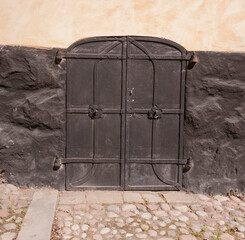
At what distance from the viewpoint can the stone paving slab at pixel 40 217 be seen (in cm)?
318

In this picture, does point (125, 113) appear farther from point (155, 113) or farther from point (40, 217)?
point (40, 217)

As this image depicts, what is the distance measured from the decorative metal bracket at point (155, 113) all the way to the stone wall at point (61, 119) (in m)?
0.33

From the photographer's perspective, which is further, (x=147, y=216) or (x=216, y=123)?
(x=216, y=123)

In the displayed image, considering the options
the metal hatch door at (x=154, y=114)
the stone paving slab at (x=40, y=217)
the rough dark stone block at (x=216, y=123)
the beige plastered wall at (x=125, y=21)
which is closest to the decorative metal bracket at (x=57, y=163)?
the stone paving slab at (x=40, y=217)

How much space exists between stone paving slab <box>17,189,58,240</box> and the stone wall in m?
0.25

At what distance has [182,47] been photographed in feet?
13.7

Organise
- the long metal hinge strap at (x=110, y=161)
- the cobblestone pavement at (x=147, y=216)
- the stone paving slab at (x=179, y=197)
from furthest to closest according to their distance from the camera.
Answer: the long metal hinge strap at (x=110, y=161) → the stone paving slab at (x=179, y=197) → the cobblestone pavement at (x=147, y=216)

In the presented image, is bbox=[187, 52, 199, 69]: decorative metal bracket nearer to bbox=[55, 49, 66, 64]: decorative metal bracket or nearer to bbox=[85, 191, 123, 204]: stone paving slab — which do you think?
bbox=[55, 49, 66, 64]: decorative metal bracket

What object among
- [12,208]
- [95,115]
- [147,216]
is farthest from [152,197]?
[12,208]

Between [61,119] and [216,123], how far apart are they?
6.09 feet

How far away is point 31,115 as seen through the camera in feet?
13.6

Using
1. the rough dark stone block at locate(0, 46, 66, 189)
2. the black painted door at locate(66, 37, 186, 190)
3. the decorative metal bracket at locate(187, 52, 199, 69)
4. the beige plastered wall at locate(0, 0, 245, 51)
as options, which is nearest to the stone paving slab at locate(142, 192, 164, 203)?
the black painted door at locate(66, 37, 186, 190)

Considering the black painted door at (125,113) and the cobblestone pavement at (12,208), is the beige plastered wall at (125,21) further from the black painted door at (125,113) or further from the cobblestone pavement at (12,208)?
the cobblestone pavement at (12,208)

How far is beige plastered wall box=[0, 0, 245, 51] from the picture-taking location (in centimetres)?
405
